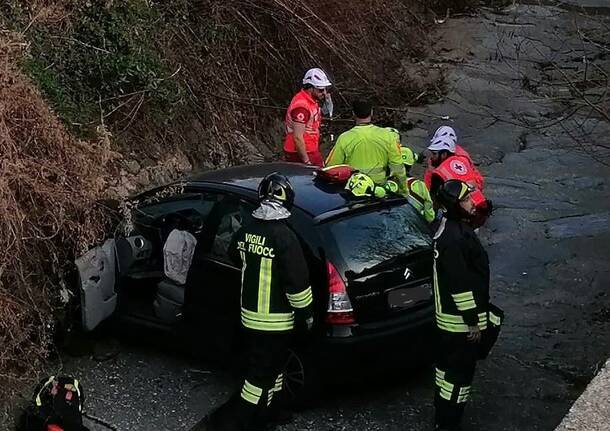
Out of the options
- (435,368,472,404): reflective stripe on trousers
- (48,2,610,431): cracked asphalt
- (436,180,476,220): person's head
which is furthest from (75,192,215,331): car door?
(435,368,472,404): reflective stripe on trousers

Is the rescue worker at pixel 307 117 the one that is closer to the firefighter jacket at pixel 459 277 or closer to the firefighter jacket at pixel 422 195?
the firefighter jacket at pixel 422 195

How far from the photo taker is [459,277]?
560 centimetres

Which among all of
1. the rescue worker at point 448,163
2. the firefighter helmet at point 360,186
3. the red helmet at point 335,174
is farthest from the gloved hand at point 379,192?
the rescue worker at point 448,163

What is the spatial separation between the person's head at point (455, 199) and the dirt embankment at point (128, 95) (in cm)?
274

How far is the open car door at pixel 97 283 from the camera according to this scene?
6660mm

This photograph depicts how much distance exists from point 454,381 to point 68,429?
2.44 metres

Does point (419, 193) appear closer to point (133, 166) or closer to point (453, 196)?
point (453, 196)

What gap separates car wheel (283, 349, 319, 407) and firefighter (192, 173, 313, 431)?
19 cm

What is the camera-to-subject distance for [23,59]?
784 centimetres

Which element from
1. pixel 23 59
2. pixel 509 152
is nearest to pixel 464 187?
pixel 23 59

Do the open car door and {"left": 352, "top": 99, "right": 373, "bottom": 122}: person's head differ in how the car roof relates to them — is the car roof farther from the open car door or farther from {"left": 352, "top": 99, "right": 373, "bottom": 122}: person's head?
{"left": 352, "top": 99, "right": 373, "bottom": 122}: person's head

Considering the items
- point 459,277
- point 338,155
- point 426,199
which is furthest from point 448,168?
point 459,277

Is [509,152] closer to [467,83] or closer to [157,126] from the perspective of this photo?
[467,83]

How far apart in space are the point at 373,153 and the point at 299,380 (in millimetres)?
2665
